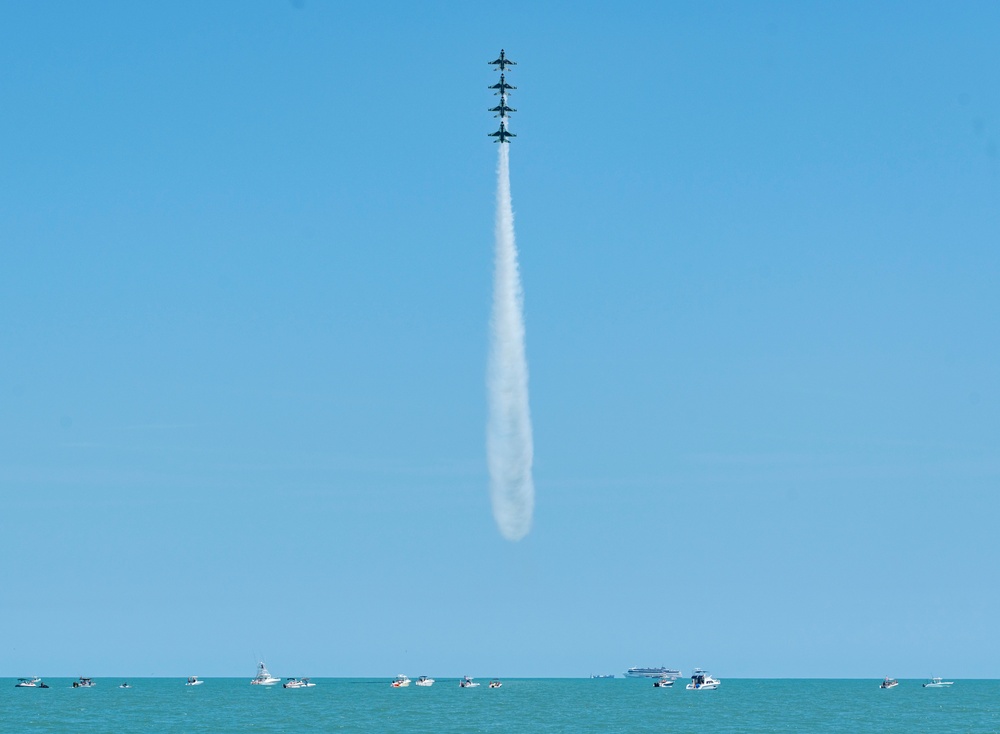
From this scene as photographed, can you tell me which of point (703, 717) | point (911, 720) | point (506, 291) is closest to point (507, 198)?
point (506, 291)

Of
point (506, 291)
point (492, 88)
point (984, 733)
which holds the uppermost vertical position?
point (492, 88)

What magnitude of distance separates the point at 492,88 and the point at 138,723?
100223mm

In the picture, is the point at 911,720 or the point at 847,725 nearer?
the point at 847,725

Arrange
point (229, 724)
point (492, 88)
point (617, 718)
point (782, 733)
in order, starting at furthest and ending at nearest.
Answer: point (617, 718) < point (229, 724) < point (782, 733) < point (492, 88)

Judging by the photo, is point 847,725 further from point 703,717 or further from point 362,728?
point 362,728

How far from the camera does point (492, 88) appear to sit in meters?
132

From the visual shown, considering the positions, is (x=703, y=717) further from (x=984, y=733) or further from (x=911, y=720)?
(x=984, y=733)

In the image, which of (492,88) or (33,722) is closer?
(492,88)

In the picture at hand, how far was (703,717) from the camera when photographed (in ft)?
655

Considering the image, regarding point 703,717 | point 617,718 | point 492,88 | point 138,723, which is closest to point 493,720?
point 617,718

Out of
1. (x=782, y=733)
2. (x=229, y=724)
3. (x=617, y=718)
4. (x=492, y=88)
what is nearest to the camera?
(x=492, y=88)

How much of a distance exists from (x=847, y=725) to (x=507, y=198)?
94.2 meters

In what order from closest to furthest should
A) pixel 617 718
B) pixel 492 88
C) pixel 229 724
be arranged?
pixel 492 88 < pixel 229 724 < pixel 617 718

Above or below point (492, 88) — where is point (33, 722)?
below
